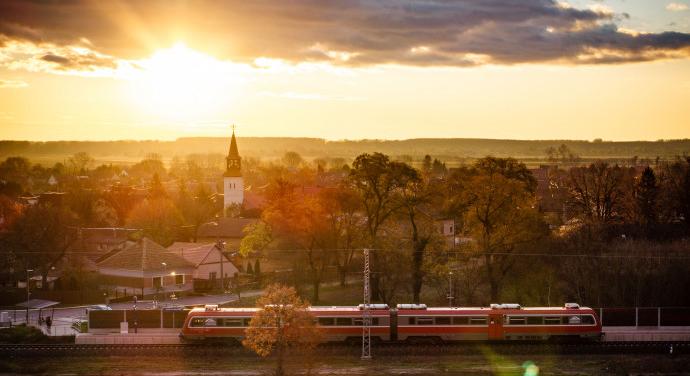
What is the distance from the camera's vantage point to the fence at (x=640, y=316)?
163ft

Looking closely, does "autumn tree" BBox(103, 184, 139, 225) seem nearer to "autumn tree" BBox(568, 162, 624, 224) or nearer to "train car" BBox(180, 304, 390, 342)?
"autumn tree" BBox(568, 162, 624, 224)

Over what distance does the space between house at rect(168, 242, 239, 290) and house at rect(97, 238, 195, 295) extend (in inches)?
35.4

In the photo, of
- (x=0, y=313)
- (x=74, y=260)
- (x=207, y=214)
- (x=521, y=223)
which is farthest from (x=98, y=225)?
(x=521, y=223)

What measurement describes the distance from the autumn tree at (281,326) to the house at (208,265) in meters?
30.2

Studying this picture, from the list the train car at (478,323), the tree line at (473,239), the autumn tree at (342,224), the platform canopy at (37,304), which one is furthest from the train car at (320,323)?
the platform canopy at (37,304)

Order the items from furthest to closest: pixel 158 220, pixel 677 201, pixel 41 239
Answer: pixel 158 220 < pixel 677 201 < pixel 41 239

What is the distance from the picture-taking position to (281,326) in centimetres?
4000

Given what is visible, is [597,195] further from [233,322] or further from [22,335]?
[22,335]

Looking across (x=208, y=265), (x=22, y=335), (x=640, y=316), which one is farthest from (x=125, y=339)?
(x=640, y=316)

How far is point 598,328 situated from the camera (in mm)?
46281

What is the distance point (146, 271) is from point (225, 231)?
103 ft

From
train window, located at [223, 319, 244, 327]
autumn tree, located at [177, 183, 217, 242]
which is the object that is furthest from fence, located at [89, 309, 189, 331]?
autumn tree, located at [177, 183, 217, 242]

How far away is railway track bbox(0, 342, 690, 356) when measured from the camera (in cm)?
4450

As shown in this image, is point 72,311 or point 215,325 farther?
point 72,311
